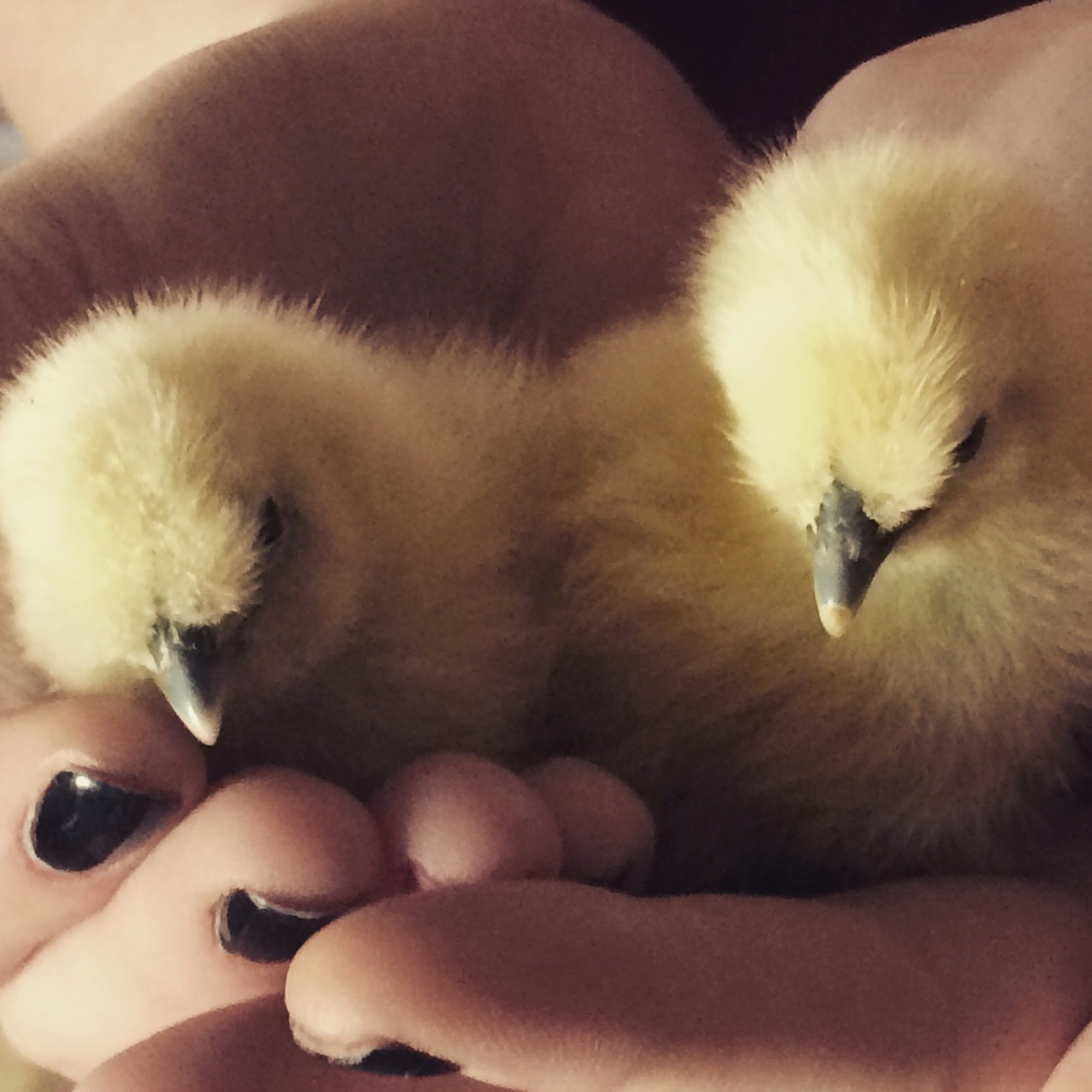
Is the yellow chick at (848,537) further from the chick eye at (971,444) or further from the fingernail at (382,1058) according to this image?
the fingernail at (382,1058)

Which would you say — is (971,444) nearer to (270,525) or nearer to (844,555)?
(844,555)

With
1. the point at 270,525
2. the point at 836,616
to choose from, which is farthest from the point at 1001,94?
the point at 270,525

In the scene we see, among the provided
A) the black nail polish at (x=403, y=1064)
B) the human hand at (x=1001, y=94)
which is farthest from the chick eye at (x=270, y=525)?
the human hand at (x=1001, y=94)

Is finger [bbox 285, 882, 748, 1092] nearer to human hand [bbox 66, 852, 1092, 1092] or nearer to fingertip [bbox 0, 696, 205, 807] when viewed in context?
human hand [bbox 66, 852, 1092, 1092]

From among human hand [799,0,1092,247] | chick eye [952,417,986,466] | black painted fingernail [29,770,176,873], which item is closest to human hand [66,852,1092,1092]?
black painted fingernail [29,770,176,873]

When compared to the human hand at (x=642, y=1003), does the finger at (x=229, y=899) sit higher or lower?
lower

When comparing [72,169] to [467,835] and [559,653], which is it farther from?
[467,835]
